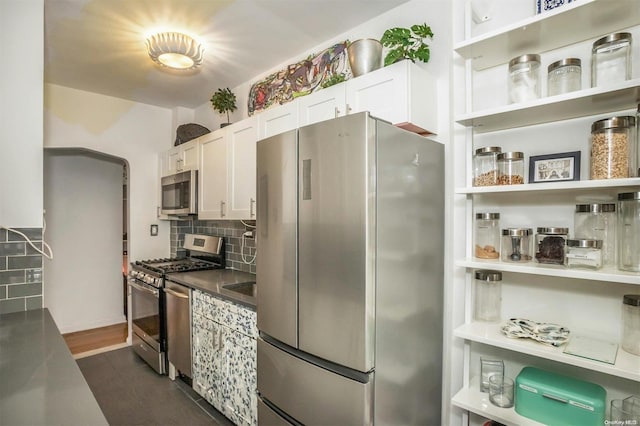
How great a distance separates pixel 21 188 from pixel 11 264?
16.2 inches

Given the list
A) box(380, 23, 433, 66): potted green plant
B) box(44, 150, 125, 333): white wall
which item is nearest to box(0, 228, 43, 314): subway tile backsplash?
box(380, 23, 433, 66): potted green plant

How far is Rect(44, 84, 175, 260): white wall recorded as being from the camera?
11.0ft

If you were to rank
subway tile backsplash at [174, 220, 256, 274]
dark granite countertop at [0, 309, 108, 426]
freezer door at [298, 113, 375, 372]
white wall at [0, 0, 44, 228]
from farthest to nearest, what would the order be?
subway tile backsplash at [174, 220, 256, 274]
white wall at [0, 0, 44, 228]
freezer door at [298, 113, 375, 372]
dark granite countertop at [0, 309, 108, 426]

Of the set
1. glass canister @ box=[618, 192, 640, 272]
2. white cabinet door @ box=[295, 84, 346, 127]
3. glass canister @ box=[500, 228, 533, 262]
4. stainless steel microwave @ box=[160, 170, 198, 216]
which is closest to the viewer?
glass canister @ box=[618, 192, 640, 272]

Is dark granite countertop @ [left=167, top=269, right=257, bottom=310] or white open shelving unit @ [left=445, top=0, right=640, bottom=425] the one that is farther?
dark granite countertop @ [left=167, top=269, right=257, bottom=310]

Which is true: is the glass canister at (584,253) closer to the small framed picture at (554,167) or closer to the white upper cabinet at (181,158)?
the small framed picture at (554,167)

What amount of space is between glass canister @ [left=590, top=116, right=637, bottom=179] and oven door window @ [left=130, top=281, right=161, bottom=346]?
10.6 feet

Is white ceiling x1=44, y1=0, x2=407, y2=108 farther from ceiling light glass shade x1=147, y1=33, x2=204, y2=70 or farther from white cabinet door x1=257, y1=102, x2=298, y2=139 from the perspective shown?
white cabinet door x1=257, y1=102, x2=298, y2=139

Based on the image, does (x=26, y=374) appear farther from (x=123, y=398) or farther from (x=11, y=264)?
(x=123, y=398)

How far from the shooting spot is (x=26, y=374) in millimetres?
1065

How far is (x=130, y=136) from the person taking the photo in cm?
381

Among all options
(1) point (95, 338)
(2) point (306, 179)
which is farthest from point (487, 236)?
(1) point (95, 338)

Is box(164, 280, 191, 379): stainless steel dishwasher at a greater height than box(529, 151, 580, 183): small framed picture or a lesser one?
lesser

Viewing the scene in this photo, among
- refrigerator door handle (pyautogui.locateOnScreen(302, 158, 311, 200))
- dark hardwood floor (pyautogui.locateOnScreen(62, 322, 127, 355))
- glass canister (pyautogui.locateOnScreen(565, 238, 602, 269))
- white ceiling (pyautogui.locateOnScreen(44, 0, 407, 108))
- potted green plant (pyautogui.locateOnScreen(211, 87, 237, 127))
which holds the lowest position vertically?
dark hardwood floor (pyautogui.locateOnScreen(62, 322, 127, 355))
